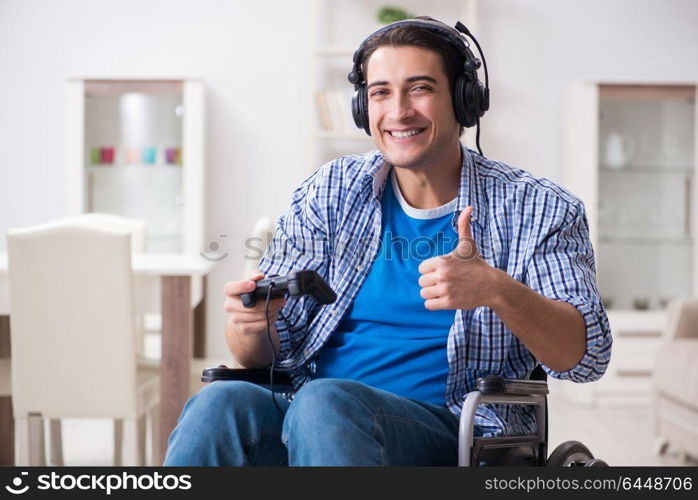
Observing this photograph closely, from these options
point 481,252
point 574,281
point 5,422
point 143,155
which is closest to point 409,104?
point 481,252

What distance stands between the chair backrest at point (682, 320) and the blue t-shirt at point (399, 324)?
2205 millimetres

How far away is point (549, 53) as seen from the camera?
4723 mm

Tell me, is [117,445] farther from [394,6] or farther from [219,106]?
[394,6]

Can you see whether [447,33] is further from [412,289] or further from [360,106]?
[412,289]

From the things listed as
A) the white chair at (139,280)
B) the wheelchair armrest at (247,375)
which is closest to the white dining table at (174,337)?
the white chair at (139,280)

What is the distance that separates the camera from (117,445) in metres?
3.04

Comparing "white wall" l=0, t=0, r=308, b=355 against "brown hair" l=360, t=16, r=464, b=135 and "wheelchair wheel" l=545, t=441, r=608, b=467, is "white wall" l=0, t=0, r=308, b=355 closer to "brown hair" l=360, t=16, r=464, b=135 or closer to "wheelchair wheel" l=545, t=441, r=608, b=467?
"brown hair" l=360, t=16, r=464, b=135

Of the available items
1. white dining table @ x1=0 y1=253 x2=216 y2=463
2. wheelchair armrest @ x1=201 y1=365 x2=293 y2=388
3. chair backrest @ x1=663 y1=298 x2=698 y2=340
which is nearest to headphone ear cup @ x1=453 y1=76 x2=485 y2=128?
wheelchair armrest @ x1=201 y1=365 x2=293 y2=388

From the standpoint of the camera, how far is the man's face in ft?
5.11

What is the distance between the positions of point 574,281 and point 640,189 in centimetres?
340

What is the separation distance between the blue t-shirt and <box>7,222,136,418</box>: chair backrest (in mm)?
1058

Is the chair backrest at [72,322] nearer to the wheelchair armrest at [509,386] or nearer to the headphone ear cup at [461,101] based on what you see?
the headphone ear cup at [461,101]

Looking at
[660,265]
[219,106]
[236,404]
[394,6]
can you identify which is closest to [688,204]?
[660,265]

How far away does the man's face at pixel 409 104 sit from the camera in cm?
156
